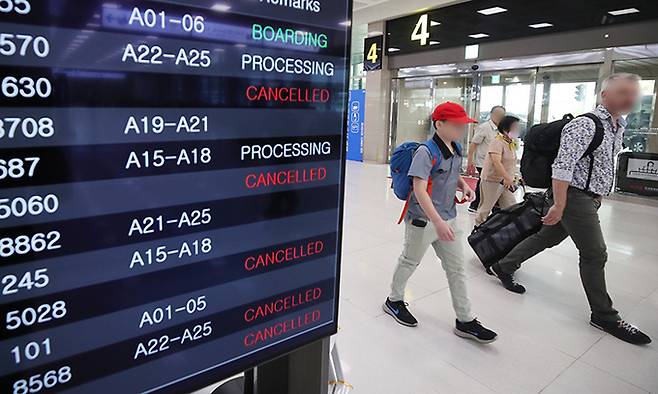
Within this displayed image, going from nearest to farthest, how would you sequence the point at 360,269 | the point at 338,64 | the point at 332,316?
the point at 338,64 < the point at 332,316 < the point at 360,269

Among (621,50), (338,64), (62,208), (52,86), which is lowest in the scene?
(62,208)

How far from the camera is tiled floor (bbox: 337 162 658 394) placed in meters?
2.47

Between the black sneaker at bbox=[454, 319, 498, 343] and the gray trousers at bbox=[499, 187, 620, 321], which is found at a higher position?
the gray trousers at bbox=[499, 187, 620, 321]

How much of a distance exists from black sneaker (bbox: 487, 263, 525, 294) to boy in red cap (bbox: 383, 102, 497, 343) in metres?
1.00

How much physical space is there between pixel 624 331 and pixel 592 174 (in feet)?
3.59

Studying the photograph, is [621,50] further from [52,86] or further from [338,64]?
[52,86]

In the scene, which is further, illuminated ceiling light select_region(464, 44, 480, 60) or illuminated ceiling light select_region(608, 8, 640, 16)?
illuminated ceiling light select_region(464, 44, 480, 60)

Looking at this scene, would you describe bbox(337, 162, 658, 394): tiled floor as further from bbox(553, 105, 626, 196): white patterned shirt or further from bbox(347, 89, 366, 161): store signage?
bbox(347, 89, 366, 161): store signage

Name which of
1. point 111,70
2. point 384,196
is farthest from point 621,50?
point 111,70

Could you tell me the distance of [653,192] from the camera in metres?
7.50

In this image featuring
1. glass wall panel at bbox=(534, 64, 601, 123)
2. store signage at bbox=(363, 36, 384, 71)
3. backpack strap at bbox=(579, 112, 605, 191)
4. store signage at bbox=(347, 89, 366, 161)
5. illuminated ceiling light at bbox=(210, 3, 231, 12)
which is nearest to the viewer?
illuminated ceiling light at bbox=(210, 3, 231, 12)

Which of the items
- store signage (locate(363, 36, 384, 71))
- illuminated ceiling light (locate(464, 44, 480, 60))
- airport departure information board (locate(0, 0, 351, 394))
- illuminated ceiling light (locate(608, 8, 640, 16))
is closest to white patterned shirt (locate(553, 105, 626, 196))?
airport departure information board (locate(0, 0, 351, 394))

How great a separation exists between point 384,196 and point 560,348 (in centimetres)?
500

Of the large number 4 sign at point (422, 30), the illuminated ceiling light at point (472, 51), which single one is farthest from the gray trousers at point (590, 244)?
the large number 4 sign at point (422, 30)
